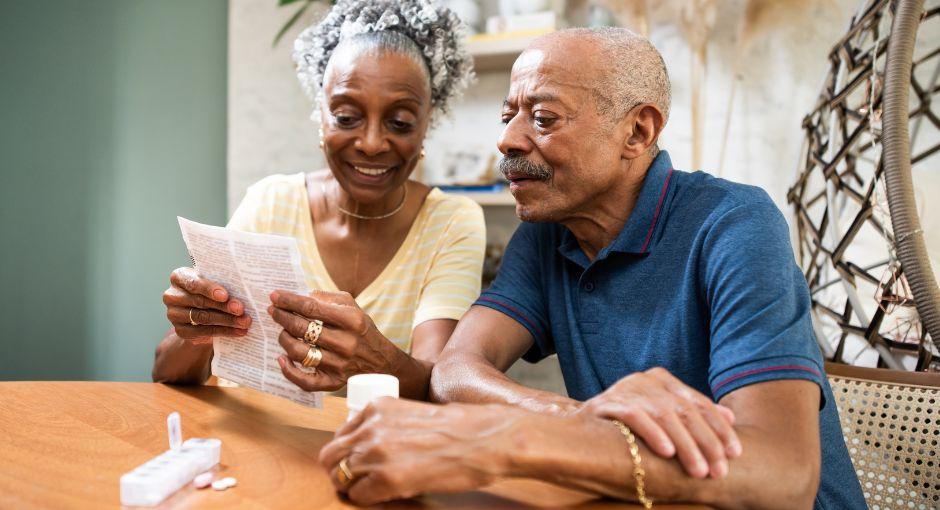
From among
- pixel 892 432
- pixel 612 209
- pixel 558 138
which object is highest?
pixel 558 138

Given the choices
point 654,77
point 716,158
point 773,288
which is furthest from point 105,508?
point 716,158

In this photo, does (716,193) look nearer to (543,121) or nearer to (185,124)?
(543,121)

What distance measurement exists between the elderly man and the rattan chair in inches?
5.8

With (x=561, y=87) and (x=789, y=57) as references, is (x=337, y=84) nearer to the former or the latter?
(x=561, y=87)

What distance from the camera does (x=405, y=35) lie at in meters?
2.09

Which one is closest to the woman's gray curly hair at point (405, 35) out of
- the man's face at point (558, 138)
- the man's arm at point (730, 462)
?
the man's face at point (558, 138)

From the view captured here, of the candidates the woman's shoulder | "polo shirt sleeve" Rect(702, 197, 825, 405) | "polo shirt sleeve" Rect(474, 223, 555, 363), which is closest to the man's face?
"polo shirt sleeve" Rect(474, 223, 555, 363)

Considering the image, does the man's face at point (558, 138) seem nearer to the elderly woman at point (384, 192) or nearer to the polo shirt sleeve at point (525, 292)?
the polo shirt sleeve at point (525, 292)

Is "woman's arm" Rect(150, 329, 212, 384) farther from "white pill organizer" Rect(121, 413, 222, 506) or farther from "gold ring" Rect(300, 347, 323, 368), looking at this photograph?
"white pill organizer" Rect(121, 413, 222, 506)

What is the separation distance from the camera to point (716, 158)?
2.78 m

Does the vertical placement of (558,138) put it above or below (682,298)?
above

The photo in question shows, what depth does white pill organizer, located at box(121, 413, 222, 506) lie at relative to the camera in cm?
92

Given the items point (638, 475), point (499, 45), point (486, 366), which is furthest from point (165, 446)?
point (499, 45)

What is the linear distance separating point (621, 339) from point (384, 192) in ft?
2.86
